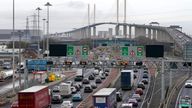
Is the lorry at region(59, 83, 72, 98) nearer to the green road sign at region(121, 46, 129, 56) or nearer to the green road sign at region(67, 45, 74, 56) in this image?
the green road sign at region(67, 45, 74, 56)

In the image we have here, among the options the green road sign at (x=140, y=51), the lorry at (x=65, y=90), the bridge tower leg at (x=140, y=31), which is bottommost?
the lorry at (x=65, y=90)

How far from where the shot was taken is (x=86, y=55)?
43750 mm

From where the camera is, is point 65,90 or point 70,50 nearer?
point 70,50

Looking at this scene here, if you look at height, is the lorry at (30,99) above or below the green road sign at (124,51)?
below

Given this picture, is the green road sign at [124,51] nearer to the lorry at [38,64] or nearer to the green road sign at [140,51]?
the green road sign at [140,51]

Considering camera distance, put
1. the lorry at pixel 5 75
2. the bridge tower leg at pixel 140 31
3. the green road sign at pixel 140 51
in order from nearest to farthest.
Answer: the green road sign at pixel 140 51 → the lorry at pixel 5 75 → the bridge tower leg at pixel 140 31

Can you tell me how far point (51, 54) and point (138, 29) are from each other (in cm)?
13756

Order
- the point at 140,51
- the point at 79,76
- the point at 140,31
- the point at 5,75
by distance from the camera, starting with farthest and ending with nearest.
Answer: the point at 140,31
the point at 79,76
the point at 5,75
the point at 140,51

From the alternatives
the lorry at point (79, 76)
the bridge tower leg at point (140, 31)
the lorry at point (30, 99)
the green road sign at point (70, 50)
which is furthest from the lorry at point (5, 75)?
the bridge tower leg at point (140, 31)

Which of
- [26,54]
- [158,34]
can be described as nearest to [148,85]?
[26,54]

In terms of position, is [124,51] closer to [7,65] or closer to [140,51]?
[140,51]

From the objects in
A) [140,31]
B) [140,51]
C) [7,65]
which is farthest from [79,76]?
[140,31]

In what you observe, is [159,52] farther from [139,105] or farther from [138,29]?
[138,29]

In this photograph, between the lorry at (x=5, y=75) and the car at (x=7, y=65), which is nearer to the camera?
the lorry at (x=5, y=75)
